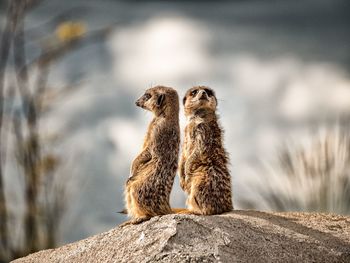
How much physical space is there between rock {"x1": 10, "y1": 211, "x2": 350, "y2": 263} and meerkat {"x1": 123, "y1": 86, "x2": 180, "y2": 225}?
18 cm

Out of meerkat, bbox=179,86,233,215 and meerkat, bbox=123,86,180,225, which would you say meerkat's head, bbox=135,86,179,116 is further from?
meerkat, bbox=179,86,233,215

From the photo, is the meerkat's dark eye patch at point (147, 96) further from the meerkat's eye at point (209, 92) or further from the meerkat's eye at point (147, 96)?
the meerkat's eye at point (209, 92)

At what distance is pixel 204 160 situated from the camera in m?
5.36

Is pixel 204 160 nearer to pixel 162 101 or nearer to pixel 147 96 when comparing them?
pixel 162 101

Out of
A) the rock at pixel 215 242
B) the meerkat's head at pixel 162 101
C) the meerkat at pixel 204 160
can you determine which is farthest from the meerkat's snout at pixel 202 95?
the rock at pixel 215 242

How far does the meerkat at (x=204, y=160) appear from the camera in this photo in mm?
5215

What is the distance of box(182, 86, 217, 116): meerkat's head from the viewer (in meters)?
5.39

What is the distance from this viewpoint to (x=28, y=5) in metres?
9.98

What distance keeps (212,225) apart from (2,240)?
5.12 metres

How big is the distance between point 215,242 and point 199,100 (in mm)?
1251

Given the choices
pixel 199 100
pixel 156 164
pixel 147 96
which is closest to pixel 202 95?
pixel 199 100

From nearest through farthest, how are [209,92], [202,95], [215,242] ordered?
[215,242], [202,95], [209,92]

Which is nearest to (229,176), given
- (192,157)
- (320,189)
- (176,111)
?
(192,157)

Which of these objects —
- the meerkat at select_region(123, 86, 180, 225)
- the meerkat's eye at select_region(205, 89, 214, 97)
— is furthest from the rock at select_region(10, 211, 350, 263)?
the meerkat's eye at select_region(205, 89, 214, 97)
